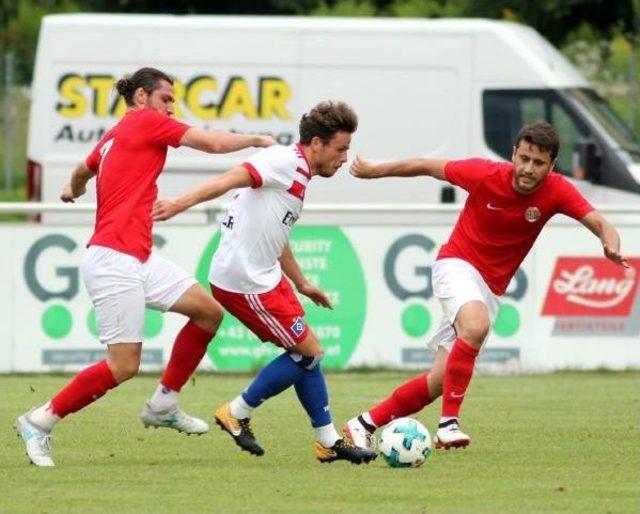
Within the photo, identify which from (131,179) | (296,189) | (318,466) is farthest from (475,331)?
(131,179)

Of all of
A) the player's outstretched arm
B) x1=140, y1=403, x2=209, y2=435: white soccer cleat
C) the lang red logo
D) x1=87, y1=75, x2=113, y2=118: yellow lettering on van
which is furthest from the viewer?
x1=87, y1=75, x2=113, y2=118: yellow lettering on van

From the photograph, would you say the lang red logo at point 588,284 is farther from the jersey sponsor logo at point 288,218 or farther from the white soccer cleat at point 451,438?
the jersey sponsor logo at point 288,218

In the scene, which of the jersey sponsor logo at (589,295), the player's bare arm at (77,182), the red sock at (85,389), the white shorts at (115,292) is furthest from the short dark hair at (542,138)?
the jersey sponsor logo at (589,295)

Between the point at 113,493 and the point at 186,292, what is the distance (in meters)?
1.63

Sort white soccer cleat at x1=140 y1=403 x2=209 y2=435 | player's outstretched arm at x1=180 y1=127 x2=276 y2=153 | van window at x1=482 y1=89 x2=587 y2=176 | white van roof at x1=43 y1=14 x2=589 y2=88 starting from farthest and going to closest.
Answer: white van roof at x1=43 y1=14 x2=589 y2=88, van window at x1=482 y1=89 x2=587 y2=176, white soccer cleat at x1=140 y1=403 x2=209 y2=435, player's outstretched arm at x1=180 y1=127 x2=276 y2=153

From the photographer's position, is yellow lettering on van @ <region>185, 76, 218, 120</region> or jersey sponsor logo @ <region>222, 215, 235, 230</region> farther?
yellow lettering on van @ <region>185, 76, 218, 120</region>

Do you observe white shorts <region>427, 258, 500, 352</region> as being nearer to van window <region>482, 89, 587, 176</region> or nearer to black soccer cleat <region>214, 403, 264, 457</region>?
black soccer cleat <region>214, 403, 264, 457</region>

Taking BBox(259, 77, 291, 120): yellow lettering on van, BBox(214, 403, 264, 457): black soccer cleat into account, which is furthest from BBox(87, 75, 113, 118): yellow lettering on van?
BBox(214, 403, 264, 457): black soccer cleat

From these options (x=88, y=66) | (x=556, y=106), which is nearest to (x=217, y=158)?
(x=88, y=66)

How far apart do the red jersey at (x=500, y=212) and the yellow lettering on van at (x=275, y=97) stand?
32.7 feet

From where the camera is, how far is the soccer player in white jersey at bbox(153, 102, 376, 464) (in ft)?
31.7

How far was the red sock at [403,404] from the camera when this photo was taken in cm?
1027

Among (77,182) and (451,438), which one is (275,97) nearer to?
(77,182)

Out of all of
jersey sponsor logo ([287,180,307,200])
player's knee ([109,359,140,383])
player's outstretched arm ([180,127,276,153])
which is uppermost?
player's outstretched arm ([180,127,276,153])
